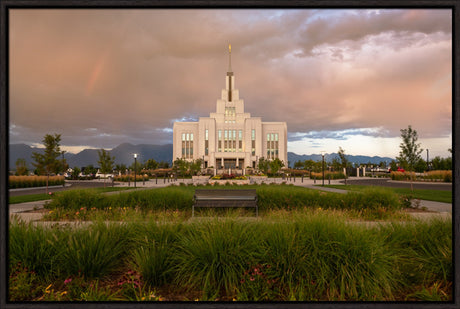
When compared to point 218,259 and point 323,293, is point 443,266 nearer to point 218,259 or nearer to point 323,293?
point 323,293

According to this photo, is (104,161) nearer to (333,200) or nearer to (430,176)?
(333,200)

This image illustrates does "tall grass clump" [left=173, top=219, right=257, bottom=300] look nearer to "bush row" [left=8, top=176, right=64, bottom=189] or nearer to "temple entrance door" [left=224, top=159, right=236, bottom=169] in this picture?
"bush row" [left=8, top=176, right=64, bottom=189]

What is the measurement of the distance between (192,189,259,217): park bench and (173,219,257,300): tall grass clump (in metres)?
3.80

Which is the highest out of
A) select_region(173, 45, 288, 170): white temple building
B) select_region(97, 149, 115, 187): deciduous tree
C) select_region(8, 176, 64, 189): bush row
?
select_region(173, 45, 288, 170): white temple building

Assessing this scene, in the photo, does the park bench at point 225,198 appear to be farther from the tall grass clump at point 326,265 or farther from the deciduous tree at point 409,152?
the deciduous tree at point 409,152

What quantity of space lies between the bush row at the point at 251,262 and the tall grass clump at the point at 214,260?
0.5 inches

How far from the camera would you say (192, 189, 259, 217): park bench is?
22.5 ft

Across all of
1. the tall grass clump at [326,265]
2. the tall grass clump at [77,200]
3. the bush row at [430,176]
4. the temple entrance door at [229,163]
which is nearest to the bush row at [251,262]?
the tall grass clump at [326,265]

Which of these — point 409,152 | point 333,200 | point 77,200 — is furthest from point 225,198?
point 409,152

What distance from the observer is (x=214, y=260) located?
2.70m

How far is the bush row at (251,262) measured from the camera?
2.60 m

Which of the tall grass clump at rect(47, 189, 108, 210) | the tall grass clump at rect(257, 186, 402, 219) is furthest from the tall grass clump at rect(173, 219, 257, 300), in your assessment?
the tall grass clump at rect(47, 189, 108, 210)

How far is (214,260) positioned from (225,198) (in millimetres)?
4310

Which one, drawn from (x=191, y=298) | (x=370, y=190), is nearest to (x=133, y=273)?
(x=191, y=298)
